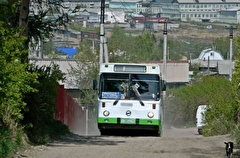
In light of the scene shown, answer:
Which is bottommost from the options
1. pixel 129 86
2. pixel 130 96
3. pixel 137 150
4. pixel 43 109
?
pixel 137 150

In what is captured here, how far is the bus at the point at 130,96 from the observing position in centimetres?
2669

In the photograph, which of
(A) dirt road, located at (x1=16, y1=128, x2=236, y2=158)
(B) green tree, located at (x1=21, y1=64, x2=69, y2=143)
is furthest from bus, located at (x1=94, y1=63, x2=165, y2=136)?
(A) dirt road, located at (x1=16, y1=128, x2=236, y2=158)

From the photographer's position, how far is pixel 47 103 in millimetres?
22969

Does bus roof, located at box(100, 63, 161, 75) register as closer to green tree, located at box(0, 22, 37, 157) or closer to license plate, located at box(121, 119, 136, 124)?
license plate, located at box(121, 119, 136, 124)

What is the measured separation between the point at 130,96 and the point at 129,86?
38cm

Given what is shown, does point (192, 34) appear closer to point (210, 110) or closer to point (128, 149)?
point (210, 110)

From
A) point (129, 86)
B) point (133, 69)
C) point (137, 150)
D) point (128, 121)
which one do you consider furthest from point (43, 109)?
point (133, 69)

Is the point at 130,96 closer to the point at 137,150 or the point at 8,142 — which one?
the point at 137,150

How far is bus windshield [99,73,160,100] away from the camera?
1049 inches

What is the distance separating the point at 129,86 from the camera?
2658 centimetres

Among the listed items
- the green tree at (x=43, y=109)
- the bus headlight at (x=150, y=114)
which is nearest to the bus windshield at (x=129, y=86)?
the bus headlight at (x=150, y=114)

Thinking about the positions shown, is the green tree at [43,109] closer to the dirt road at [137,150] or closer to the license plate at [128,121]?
the dirt road at [137,150]

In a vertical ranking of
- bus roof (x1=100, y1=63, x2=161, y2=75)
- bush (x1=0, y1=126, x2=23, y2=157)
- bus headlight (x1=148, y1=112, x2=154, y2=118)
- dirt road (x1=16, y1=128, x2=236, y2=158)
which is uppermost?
bus roof (x1=100, y1=63, x2=161, y2=75)

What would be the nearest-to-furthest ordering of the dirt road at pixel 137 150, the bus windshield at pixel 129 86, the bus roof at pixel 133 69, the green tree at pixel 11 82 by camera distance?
the green tree at pixel 11 82
the dirt road at pixel 137 150
the bus windshield at pixel 129 86
the bus roof at pixel 133 69
